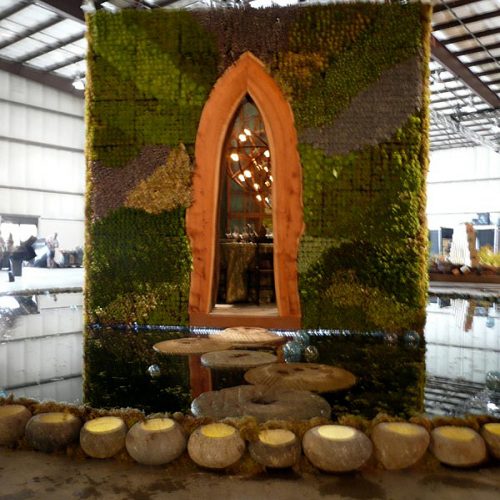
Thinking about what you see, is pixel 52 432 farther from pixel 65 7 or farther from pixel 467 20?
pixel 467 20

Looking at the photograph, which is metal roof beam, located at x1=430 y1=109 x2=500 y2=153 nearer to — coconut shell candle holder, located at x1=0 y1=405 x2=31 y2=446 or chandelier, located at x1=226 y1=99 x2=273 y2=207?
chandelier, located at x1=226 y1=99 x2=273 y2=207

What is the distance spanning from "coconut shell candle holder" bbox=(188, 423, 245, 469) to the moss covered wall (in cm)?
327

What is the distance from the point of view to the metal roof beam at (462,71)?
1318cm

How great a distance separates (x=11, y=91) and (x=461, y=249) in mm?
16572

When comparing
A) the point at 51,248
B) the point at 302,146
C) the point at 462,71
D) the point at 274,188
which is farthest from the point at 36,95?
the point at 302,146

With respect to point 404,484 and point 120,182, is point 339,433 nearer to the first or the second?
point 404,484

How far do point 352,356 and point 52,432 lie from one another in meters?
2.78

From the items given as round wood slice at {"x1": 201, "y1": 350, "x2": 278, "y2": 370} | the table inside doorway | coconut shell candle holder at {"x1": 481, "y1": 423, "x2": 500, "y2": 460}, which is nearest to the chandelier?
the table inside doorway

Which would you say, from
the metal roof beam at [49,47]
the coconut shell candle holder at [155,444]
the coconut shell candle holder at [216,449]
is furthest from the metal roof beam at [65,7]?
the coconut shell candle holder at [216,449]

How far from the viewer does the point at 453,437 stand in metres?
2.29

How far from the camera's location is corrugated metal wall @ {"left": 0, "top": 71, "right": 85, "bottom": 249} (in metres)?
19.8

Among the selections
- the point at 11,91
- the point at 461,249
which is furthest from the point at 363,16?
the point at 11,91

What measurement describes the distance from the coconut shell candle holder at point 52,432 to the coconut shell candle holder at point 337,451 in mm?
1036

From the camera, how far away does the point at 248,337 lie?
5090mm
